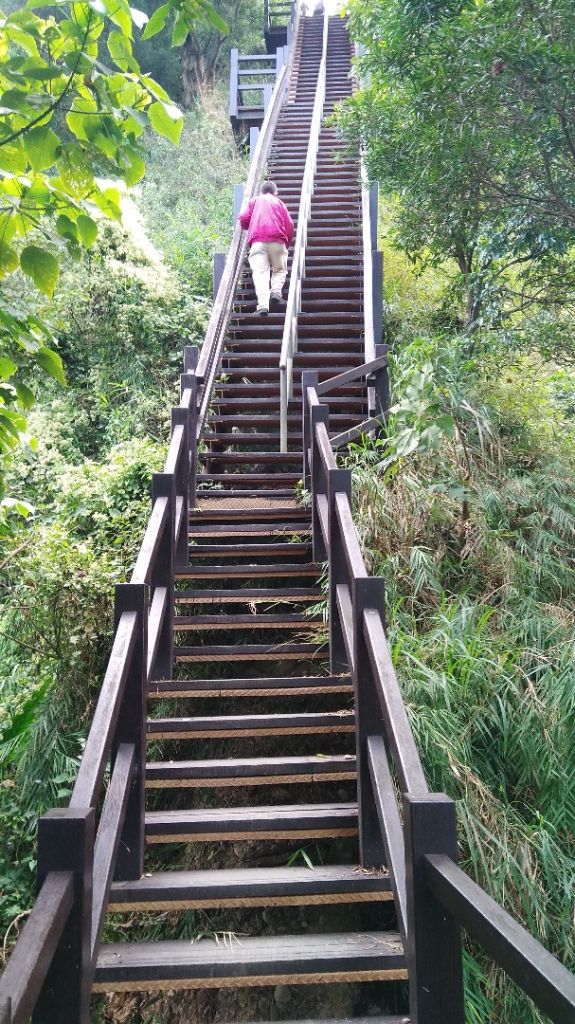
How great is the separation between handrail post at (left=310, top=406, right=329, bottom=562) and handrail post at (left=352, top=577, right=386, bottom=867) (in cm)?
172

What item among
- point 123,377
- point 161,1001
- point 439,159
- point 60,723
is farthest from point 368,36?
point 161,1001

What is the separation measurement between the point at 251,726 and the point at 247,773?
0.83 feet

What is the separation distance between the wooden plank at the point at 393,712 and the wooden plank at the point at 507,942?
10.5 inches

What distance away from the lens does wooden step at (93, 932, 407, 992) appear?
2.33 meters

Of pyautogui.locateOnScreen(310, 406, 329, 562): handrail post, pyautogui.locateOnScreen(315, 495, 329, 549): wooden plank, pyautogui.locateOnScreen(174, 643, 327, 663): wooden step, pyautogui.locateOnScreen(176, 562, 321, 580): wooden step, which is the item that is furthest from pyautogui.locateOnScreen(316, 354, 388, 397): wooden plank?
pyautogui.locateOnScreen(174, 643, 327, 663): wooden step

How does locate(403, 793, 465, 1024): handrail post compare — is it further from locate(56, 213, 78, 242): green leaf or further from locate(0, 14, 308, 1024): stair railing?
locate(56, 213, 78, 242): green leaf

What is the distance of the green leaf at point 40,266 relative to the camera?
1864mm

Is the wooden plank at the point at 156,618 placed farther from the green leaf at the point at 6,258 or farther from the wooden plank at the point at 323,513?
the green leaf at the point at 6,258

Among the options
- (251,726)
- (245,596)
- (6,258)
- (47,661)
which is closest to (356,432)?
(245,596)

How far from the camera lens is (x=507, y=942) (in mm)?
1338

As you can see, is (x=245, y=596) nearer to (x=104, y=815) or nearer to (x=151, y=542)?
(x=151, y=542)

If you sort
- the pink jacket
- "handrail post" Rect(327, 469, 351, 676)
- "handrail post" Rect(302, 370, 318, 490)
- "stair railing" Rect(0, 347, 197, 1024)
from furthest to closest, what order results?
the pink jacket, "handrail post" Rect(302, 370, 318, 490), "handrail post" Rect(327, 469, 351, 676), "stair railing" Rect(0, 347, 197, 1024)

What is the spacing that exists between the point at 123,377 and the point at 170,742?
5.45 meters

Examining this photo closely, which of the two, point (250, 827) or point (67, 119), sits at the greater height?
point (67, 119)
